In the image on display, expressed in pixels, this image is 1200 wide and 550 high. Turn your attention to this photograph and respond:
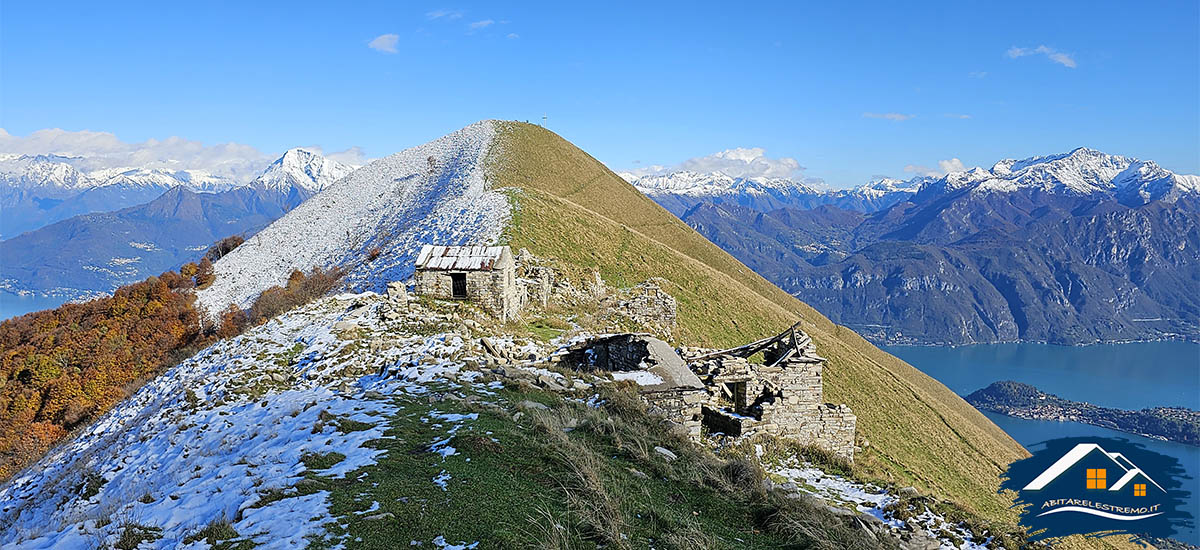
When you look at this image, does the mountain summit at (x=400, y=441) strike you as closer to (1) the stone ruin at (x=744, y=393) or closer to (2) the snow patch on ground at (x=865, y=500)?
(1) the stone ruin at (x=744, y=393)

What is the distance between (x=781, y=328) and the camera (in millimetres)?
55469

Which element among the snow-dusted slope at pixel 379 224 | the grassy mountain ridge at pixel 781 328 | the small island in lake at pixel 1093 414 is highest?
the snow-dusted slope at pixel 379 224

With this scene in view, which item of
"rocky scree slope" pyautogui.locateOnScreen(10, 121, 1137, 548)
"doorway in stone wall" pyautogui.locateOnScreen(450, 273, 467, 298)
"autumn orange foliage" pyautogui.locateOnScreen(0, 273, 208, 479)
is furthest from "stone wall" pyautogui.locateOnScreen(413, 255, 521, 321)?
"autumn orange foliage" pyautogui.locateOnScreen(0, 273, 208, 479)

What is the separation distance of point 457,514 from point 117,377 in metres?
45.2

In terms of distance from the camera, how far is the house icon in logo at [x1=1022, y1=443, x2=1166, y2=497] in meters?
12.5

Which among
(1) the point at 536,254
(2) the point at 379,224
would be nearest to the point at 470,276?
(1) the point at 536,254

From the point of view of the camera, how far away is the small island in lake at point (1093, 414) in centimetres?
16250

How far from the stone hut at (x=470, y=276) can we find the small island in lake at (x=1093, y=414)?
642 ft

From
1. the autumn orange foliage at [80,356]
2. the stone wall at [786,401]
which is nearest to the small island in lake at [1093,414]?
the stone wall at [786,401]

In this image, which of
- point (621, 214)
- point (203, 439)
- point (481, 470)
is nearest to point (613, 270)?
point (621, 214)

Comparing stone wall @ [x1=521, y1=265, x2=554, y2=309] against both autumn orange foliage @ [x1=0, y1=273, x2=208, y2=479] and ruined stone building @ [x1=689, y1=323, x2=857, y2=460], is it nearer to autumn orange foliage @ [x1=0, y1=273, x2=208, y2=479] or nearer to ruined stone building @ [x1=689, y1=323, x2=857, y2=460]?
ruined stone building @ [x1=689, y1=323, x2=857, y2=460]

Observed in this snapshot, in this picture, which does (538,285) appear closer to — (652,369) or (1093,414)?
(652,369)

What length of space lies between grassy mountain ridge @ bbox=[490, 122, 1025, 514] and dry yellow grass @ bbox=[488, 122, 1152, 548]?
14 centimetres

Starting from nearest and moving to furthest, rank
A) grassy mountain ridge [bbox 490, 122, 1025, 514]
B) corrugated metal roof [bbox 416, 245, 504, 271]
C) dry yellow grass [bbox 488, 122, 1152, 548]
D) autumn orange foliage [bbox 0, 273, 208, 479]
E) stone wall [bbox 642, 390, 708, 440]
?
stone wall [bbox 642, 390, 708, 440] → corrugated metal roof [bbox 416, 245, 504, 271] → autumn orange foliage [bbox 0, 273, 208, 479] → dry yellow grass [bbox 488, 122, 1152, 548] → grassy mountain ridge [bbox 490, 122, 1025, 514]
